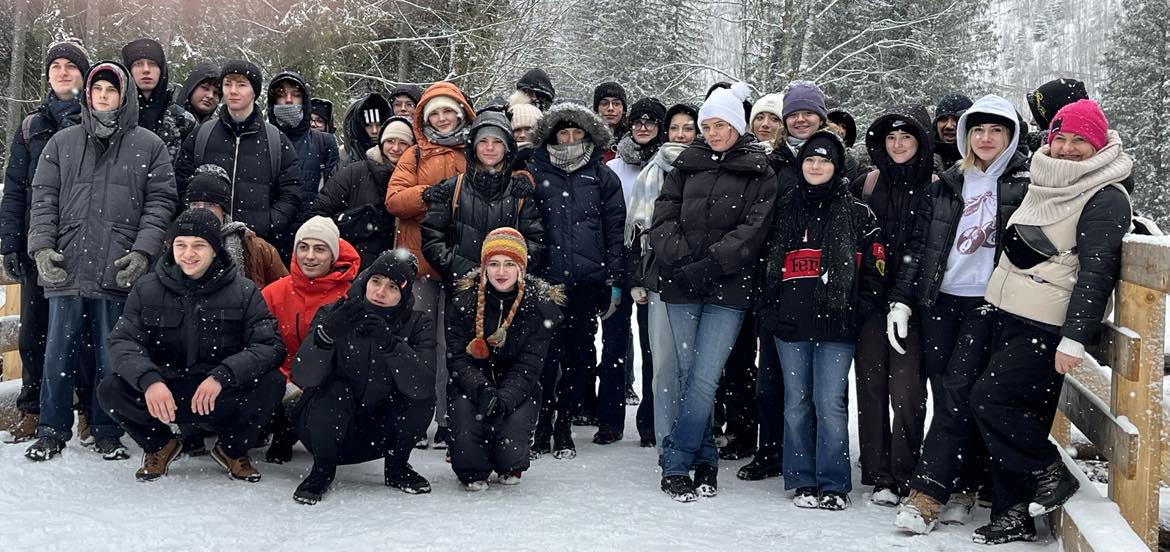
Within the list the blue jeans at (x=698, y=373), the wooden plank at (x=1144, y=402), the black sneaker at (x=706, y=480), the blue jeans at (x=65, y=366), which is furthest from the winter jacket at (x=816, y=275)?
the blue jeans at (x=65, y=366)

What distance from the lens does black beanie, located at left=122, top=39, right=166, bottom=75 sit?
233 inches

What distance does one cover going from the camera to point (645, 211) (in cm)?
588

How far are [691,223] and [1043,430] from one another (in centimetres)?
206

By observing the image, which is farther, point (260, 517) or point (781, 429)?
point (781, 429)

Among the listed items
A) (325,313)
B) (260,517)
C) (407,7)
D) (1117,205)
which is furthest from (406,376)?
(407,7)

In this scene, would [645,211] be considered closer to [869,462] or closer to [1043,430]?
[869,462]

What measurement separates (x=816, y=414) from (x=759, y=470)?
68cm

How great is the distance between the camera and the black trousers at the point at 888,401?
492 centimetres

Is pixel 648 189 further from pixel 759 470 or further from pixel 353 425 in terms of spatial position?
pixel 353 425

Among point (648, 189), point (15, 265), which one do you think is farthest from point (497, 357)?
point (15, 265)

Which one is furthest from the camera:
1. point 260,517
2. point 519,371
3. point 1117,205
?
point 519,371

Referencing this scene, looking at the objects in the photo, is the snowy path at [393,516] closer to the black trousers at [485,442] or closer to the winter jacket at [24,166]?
the black trousers at [485,442]

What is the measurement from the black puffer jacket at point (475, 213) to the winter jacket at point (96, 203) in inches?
64.4

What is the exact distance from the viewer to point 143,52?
19.4 ft
